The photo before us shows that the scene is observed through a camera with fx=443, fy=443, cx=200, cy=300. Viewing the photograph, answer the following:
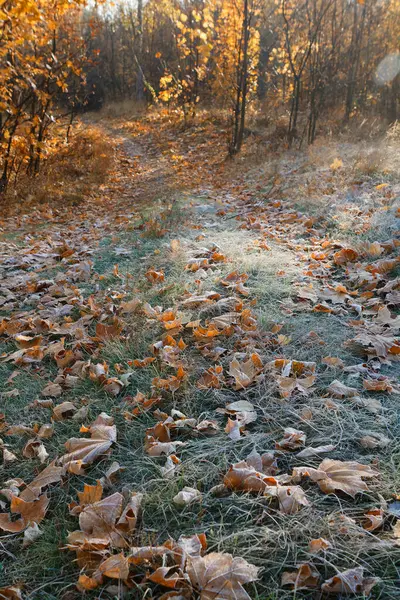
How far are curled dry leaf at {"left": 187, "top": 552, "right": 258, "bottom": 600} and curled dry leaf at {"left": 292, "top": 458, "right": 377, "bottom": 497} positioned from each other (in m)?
0.42

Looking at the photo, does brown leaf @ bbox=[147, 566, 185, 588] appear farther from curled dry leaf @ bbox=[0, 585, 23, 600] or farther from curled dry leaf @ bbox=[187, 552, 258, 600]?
curled dry leaf @ bbox=[0, 585, 23, 600]

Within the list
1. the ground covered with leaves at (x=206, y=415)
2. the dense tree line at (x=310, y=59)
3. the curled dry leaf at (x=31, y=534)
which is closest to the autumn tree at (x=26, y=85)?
the dense tree line at (x=310, y=59)

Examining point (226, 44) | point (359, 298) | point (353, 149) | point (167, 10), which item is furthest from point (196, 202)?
point (167, 10)

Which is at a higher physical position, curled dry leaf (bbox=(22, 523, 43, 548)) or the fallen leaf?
the fallen leaf

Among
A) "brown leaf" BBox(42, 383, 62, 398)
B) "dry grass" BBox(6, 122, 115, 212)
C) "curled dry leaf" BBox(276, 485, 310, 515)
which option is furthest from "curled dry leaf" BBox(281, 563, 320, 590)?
"dry grass" BBox(6, 122, 115, 212)

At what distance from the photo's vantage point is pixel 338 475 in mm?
1680

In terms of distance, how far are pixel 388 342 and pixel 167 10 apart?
57.6 feet

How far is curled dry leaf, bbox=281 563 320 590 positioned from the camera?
1330 mm

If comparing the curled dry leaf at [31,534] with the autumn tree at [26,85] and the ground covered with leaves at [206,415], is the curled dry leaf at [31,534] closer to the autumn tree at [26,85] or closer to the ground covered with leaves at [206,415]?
the ground covered with leaves at [206,415]

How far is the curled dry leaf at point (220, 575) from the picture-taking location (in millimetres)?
1303

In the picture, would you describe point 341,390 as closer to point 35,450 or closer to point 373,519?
point 373,519

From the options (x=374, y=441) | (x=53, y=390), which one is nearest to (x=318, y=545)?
(x=374, y=441)

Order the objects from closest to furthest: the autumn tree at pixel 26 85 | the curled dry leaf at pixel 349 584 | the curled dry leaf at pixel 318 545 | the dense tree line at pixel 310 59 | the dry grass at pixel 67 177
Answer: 1. the curled dry leaf at pixel 349 584
2. the curled dry leaf at pixel 318 545
3. the autumn tree at pixel 26 85
4. the dry grass at pixel 67 177
5. the dense tree line at pixel 310 59

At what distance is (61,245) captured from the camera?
5191mm
